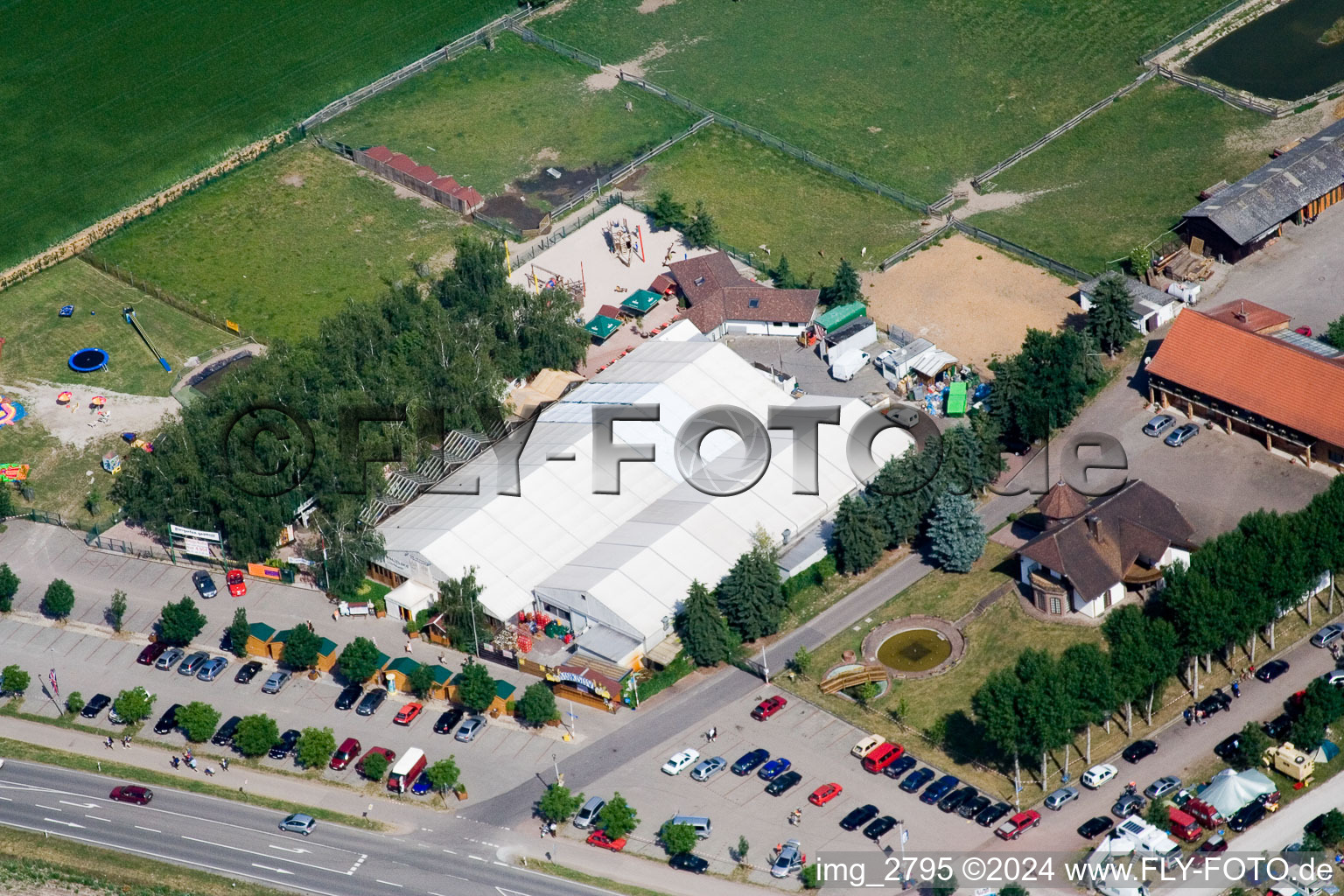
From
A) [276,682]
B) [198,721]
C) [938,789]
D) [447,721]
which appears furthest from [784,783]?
[198,721]

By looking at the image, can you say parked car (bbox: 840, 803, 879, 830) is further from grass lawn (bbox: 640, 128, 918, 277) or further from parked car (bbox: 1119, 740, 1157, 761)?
grass lawn (bbox: 640, 128, 918, 277)

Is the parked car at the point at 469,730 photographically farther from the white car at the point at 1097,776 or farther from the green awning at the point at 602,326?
the green awning at the point at 602,326

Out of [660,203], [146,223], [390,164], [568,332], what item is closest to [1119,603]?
[568,332]

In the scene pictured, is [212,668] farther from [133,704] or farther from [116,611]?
[116,611]

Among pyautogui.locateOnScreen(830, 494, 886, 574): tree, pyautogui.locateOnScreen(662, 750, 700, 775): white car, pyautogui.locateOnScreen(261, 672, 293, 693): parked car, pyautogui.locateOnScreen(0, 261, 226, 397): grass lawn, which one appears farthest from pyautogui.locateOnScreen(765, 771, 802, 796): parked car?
pyautogui.locateOnScreen(0, 261, 226, 397): grass lawn

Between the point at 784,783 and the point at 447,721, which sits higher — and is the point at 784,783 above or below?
above

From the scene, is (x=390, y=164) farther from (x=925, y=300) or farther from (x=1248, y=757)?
(x=1248, y=757)
